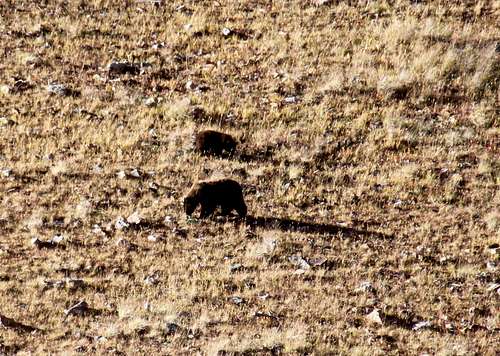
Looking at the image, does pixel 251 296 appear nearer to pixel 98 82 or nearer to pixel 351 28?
pixel 98 82

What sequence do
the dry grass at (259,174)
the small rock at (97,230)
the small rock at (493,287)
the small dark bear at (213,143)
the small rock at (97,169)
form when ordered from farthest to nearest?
the small dark bear at (213,143), the small rock at (97,169), the small rock at (97,230), the small rock at (493,287), the dry grass at (259,174)

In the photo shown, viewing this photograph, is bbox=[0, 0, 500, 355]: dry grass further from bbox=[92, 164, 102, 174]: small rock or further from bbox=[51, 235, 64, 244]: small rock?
bbox=[51, 235, 64, 244]: small rock

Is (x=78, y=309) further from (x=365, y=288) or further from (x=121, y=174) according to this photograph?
(x=121, y=174)

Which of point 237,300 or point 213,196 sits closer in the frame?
point 237,300

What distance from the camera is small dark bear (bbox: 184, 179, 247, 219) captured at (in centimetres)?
1539

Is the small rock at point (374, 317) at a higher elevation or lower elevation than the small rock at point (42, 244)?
lower

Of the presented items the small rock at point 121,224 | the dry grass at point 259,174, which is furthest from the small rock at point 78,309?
the small rock at point 121,224

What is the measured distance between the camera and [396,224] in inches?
638

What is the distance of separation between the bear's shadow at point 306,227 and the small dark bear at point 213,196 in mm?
505

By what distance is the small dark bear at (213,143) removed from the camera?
1822 cm

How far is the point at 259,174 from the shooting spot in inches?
699

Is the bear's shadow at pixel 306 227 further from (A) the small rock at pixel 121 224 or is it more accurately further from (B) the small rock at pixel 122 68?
(B) the small rock at pixel 122 68

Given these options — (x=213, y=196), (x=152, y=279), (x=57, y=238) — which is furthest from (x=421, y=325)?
(x=57, y=238)

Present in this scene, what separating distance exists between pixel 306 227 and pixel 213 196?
1774mm
